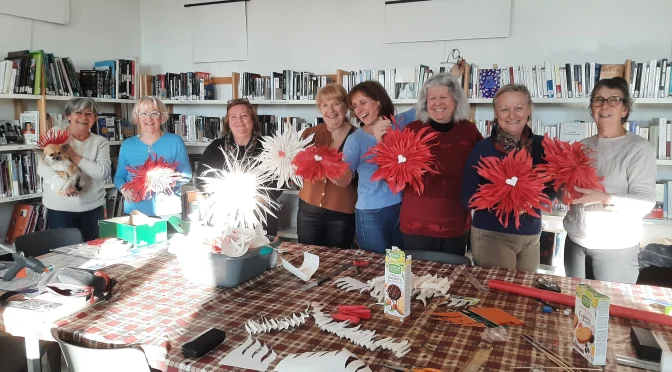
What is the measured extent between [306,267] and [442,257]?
664mm

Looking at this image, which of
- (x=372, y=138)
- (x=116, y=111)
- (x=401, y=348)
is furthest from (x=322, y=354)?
(x=116, y=111)

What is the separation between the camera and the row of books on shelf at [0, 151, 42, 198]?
12.9 ft

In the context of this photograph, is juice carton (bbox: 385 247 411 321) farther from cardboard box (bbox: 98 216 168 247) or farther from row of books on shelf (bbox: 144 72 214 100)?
row of books on shelf (bbox: 144 72 214 100)

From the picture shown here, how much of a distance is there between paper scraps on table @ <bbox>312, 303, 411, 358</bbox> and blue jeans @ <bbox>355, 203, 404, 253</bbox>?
109cm

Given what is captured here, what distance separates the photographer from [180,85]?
5004 mm

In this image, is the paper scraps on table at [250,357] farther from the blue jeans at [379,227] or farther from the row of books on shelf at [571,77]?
the row of books on shelf at [571,77]

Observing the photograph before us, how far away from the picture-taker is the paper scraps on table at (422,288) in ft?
5.57

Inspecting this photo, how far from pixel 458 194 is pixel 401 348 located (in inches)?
45.9

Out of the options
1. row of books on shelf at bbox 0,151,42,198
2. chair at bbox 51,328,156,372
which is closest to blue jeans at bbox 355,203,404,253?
chair at bbox 51,328,156,372

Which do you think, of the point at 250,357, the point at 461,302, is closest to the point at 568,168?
the point at 461,302

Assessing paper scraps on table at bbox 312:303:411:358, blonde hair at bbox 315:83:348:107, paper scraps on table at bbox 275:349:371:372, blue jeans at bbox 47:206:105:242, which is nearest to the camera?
paper scraps on table at bbox 275:349:371:372

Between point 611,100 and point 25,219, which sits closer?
point 611,100

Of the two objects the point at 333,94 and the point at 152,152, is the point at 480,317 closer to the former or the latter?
the point at 333,94

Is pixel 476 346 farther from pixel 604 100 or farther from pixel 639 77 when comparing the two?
pixel 639 77
